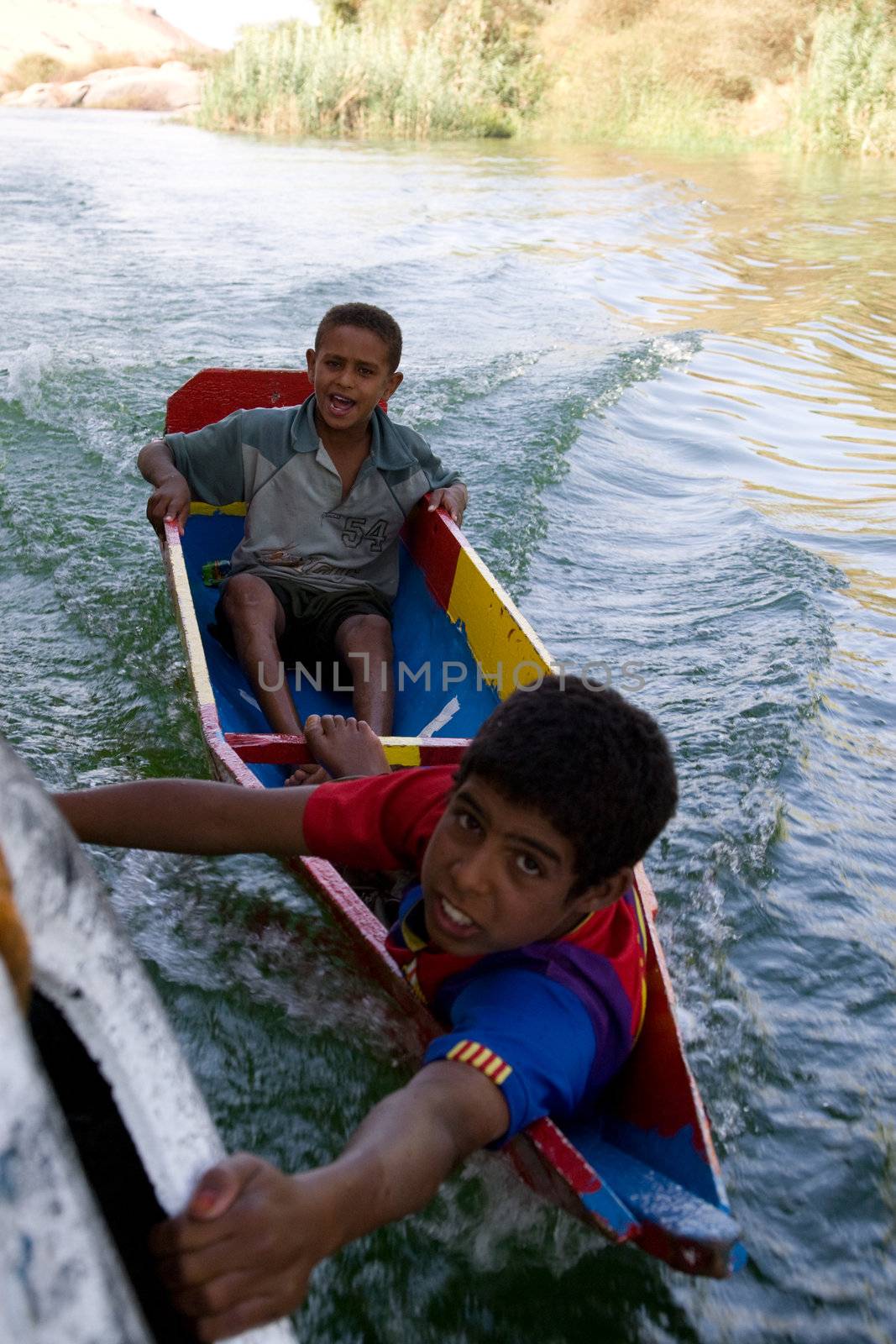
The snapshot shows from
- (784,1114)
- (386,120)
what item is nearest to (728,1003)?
(784,1114)

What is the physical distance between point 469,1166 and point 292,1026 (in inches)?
20.8

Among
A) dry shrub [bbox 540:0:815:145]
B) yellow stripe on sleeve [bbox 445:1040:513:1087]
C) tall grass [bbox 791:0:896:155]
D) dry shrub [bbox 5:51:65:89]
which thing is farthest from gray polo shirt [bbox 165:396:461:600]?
dry shrub [bbox 5:51:65:89]

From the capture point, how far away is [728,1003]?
105 inches

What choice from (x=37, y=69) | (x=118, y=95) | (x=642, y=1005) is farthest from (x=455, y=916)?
(x=37, y=69)

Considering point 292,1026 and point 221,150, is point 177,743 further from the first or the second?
point 221,150

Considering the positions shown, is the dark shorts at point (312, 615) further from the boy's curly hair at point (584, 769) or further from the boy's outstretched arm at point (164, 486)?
the boy's curly hair at point (584, 769)

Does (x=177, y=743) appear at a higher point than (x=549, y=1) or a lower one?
lower

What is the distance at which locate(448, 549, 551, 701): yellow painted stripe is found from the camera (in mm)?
3119

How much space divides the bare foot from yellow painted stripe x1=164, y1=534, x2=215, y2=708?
0.91ft

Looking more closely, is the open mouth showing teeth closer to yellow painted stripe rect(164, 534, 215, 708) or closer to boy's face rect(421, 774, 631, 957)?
boy's face rect(421, 774, 631, 957)

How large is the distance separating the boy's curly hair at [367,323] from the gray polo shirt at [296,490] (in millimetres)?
220

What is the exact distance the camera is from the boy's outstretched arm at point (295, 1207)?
1083 mm

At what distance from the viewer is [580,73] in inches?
1005

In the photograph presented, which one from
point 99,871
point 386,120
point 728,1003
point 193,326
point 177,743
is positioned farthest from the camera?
point 386,120
